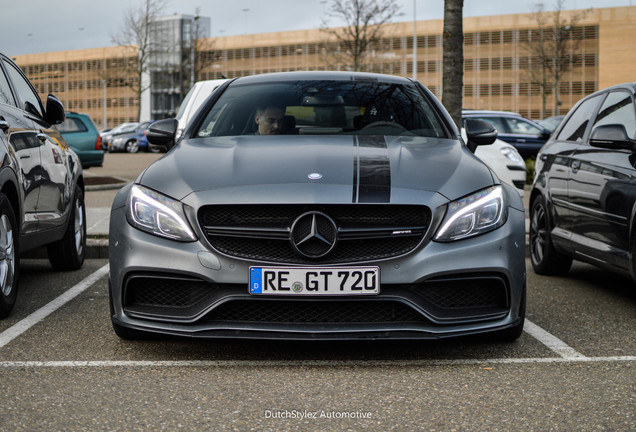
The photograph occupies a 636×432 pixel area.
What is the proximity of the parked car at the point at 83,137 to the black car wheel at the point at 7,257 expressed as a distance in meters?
14.9

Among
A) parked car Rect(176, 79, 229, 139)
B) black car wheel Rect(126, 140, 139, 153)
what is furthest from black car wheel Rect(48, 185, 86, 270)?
black car wheel Rect(126, 140, 139, 153)

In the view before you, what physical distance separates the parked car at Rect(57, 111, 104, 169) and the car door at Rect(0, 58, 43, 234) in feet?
45.5

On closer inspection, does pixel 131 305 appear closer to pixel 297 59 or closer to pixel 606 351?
pixel 606 351

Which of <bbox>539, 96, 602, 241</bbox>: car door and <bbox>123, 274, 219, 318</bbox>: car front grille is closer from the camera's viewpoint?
<bbox>123, 274, 219, 318</bbox>: car front grille

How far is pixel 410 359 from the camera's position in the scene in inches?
177

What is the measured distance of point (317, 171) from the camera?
4484mm

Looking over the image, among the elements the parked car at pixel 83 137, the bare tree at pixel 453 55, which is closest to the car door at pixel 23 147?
the bare tree at pixel 453 55

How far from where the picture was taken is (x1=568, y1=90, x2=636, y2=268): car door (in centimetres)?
581

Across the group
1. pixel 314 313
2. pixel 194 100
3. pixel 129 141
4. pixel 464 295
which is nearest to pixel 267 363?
pixel 314 313

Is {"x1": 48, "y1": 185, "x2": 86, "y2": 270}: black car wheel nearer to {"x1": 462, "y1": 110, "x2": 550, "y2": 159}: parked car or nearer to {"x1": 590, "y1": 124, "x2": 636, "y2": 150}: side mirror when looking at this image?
{"x1": 590, "y1": 124, "x2": 636, "y2": 150}: side mirror

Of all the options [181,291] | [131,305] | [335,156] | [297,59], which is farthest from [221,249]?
[297,59]

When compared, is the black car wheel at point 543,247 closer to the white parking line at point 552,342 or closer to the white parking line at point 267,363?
the white parking line at point 552,342

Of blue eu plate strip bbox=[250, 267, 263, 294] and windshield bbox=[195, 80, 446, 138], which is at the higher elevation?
windshield bbox=[195, 80, 446, 138]

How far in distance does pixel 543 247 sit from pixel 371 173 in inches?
137
